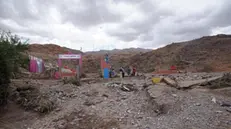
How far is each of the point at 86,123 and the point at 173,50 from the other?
26.6m

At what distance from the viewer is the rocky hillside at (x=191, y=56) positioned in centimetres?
2281

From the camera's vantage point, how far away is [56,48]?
39344 mm

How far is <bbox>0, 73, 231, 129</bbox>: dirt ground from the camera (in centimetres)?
466

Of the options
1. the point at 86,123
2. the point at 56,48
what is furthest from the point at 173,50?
the point at 86,123

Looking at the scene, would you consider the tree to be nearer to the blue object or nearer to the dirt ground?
the dirt ground

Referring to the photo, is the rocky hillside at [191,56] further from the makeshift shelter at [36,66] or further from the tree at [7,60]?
the tree at [7,60]

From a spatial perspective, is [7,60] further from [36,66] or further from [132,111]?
[36,66]

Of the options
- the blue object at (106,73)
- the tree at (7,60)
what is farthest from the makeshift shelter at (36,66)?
the tree at (7,60)

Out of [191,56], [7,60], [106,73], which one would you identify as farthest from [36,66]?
[191,56]

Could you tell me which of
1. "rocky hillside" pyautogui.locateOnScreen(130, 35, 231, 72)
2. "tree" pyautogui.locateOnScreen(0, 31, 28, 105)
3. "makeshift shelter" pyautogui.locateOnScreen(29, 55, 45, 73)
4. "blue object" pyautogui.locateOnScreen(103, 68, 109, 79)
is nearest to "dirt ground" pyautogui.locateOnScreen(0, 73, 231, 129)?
"tree" pyautogui.locateOnScreen(0, 31, 28, 105)

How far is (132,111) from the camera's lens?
5578mm

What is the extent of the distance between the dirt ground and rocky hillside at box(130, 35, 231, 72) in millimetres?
16242

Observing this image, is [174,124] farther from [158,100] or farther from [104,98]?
[104,98]

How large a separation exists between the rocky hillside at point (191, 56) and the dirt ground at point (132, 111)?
53.3 ft
